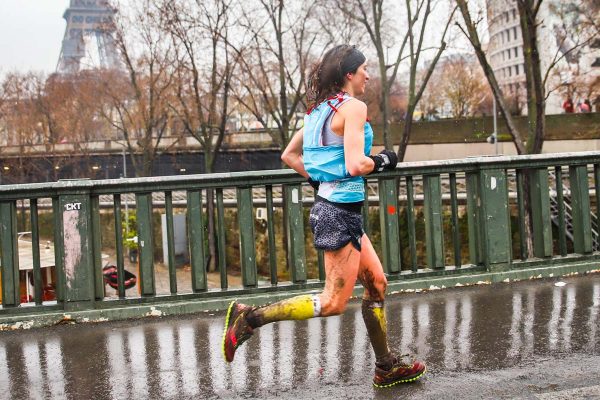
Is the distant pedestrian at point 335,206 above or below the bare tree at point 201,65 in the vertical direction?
below

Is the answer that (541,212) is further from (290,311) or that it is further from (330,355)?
(290,311)

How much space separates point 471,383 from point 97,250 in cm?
342

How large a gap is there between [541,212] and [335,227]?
389 centimetres

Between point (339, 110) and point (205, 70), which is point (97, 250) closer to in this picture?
point (339, 110)

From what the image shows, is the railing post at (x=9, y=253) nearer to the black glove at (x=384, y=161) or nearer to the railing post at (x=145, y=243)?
the railing post at (x=145, y=243)

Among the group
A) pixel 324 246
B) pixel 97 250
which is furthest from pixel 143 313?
pixel 324 246

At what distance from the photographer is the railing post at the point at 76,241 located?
592 centimetres

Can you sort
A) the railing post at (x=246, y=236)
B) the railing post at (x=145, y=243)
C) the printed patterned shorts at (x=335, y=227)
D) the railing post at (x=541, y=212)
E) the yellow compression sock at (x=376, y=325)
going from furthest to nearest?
the railing post at (x=541, y=212) → the railing post at (x=246, y=236) → the railing post at (x=145, y=243) → the yellow compression sock at (x=376, y=325) → the printed patterned shorts at (x=335, y=227)

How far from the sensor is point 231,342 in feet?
12.9

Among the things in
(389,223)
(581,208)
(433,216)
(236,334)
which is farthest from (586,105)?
(236,334)

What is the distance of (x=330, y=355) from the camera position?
458 cm

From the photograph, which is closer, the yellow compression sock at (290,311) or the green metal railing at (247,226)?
the yellow compression sock at (290,311)

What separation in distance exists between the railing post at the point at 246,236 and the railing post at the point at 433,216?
5.24 ft

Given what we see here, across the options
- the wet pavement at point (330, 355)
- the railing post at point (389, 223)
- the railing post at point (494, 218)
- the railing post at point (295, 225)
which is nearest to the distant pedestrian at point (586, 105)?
the railing post at point (494, 218)
